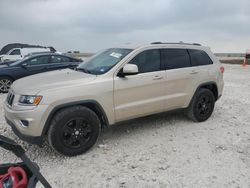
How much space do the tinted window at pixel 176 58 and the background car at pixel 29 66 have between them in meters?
4.69

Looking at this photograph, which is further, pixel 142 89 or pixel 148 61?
pixel 148 61

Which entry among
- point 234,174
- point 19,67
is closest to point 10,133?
point 234,174

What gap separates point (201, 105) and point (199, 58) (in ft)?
3.46

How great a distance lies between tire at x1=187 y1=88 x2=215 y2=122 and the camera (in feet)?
16.2

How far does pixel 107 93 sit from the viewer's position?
365 centimetres

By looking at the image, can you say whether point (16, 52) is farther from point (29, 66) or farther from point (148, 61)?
point (148, 61)

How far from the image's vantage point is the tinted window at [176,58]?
4492 millimetres

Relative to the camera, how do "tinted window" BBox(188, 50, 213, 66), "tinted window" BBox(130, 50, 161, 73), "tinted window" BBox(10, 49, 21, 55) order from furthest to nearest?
"tinted window" BBox(10, 49, 21, 55)
"tinted window" BBox(188, 50, 213, 66)
"tinted window" BBox(130, 50, 161, 73)

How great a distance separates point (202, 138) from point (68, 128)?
2498 millimetres

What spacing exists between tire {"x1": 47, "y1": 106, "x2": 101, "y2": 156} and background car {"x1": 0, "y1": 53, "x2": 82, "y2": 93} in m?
5.16

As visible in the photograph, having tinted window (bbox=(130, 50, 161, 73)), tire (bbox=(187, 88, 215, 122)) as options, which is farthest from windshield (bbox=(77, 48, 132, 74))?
tire (bbox=(187, 88, 215, 122))

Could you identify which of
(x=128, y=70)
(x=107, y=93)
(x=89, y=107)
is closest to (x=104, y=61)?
(x=128, y=70)

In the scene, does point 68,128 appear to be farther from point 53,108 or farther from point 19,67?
point 19,67

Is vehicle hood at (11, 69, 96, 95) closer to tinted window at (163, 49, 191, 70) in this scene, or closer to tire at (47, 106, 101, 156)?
tire at (47, 106, 101, 156)
